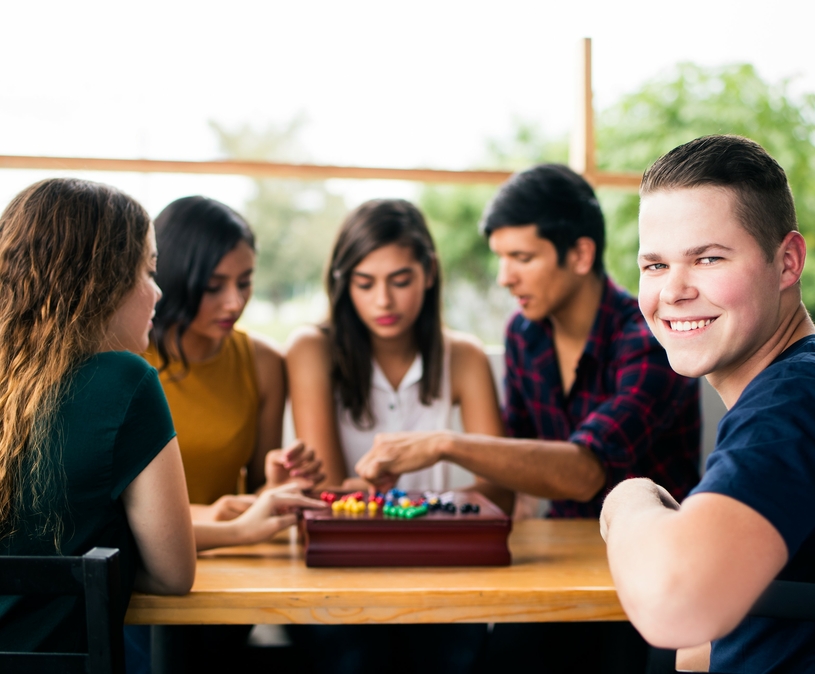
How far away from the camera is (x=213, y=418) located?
200 centimetres

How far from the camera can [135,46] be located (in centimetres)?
901

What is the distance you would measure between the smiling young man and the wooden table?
1.13ft

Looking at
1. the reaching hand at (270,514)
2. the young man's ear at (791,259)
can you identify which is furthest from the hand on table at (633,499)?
the reaching hand at (270,514)

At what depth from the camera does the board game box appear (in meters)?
1.41

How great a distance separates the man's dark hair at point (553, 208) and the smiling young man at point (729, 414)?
1.11 m

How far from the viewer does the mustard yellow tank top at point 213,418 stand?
1955mm

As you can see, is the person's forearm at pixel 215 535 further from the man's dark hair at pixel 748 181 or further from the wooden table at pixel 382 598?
the man's dark hair at pixel 748 181

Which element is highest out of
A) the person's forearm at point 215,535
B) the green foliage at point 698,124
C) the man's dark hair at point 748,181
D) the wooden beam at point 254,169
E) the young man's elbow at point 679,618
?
the green foliage at point 698,124

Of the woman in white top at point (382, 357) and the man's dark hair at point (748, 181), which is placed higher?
the man's dark hair at point (748, 181)

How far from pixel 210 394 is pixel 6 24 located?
5968mm

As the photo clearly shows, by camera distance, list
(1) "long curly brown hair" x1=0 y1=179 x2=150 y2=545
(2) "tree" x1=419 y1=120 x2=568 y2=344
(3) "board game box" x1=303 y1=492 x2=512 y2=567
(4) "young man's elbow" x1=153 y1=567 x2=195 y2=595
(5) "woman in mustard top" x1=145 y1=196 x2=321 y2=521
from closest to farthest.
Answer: (1) "long curly brown hair" x1=0 y1=179 x2=150 y2=545, (4) "young man's elbow" x1=153 y1=567 x2=195 y2=595, (3) "board game box" x1=303 y1=492 x2=512 y2=567, (5) "woman in mustard top" x1=145 y1=196 x2=321 y2=521, (2) "tree" x1=419 y1=120 x2=568 y2=344

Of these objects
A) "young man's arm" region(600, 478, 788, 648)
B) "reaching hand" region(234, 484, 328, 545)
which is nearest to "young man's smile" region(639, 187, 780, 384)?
"young man's arm" region(600, 478, 788, 648)

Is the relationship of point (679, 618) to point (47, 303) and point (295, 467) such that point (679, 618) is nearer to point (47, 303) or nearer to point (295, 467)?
point (47, 303)

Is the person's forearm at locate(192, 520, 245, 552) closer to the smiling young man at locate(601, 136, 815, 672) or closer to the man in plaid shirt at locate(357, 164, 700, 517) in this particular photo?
the man in plaid shirt at locate(357, 164, 700, 517)
